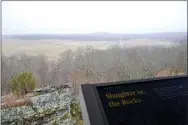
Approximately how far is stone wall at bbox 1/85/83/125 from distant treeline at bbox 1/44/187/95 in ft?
0.29

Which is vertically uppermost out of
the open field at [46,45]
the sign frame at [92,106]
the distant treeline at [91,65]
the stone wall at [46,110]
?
the open field at [46,45]

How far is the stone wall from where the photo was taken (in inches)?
75.8

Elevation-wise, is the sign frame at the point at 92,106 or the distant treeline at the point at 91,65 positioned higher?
the distant treeline at the point at 91,65

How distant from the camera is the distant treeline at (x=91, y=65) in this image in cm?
189

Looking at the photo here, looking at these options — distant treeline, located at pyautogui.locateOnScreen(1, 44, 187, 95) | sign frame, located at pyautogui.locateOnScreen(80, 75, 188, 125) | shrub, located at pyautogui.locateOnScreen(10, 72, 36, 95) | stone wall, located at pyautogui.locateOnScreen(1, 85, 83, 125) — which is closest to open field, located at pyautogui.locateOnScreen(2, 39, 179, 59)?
distant treeline, located at pyautogui.locateOnScreen(1, 44, 187, 95)

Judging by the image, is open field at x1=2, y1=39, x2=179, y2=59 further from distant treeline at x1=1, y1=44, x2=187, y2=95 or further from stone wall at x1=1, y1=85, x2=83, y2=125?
stone wall at x1=1, y1=85, x2=83, y2=125

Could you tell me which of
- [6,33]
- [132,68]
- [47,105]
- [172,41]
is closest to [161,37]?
[172,41]

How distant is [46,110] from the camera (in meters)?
2.01

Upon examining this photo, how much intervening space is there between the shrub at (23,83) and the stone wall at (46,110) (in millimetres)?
79

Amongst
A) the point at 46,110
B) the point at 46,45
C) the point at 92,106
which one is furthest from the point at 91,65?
the point at 92,106

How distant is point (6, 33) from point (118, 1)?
97cm

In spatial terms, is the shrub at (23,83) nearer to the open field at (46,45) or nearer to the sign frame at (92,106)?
the open field at (46,45)

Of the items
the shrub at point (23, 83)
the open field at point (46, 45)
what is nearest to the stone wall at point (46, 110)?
the shrub at point (23, 83)

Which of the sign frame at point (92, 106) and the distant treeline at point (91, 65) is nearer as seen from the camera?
the sign frame at point (92, 106)
